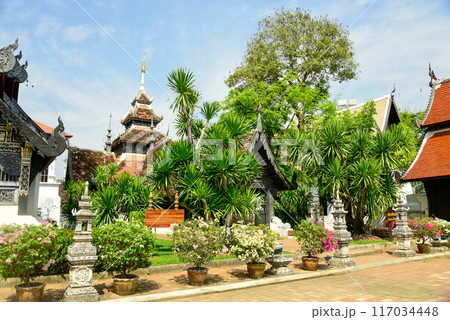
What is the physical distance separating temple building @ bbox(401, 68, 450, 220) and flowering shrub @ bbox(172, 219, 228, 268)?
539 inches

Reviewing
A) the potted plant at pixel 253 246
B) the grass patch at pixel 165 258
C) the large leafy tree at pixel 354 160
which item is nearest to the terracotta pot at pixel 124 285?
the grass patch at pixel 165 258

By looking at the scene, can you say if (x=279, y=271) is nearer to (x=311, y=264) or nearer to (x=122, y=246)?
(x=311, y=264)

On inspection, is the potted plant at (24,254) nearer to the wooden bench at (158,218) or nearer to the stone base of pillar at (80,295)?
the stone base of pillar at (80,295)

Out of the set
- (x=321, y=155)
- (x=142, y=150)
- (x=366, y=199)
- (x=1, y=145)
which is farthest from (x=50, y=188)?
(x=366, y=199)

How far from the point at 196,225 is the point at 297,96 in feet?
51.6

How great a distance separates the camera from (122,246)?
6.67 m

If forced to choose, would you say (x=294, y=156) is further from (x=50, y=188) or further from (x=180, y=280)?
(x=50, y=188)

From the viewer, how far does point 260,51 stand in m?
26.1

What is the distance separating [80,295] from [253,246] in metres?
4.05

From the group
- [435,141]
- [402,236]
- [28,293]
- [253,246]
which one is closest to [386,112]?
[435,141]

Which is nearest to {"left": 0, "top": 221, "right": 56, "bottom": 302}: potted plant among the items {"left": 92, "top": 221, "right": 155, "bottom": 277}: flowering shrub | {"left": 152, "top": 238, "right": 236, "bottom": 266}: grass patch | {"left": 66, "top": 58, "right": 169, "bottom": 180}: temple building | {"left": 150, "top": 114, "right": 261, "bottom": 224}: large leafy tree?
{"left": 92, "top": 221, "right": 155, "bottom": 277}: flowering shrub

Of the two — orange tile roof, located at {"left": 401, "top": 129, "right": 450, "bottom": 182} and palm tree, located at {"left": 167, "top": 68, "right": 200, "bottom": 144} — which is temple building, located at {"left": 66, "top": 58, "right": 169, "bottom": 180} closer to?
palm tree, located at {"left": 167, "top": 68, "right": 200, "bottom": 144}

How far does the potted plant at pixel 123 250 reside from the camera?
6559 mm

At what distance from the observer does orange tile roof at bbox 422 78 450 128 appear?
18.3 metres
